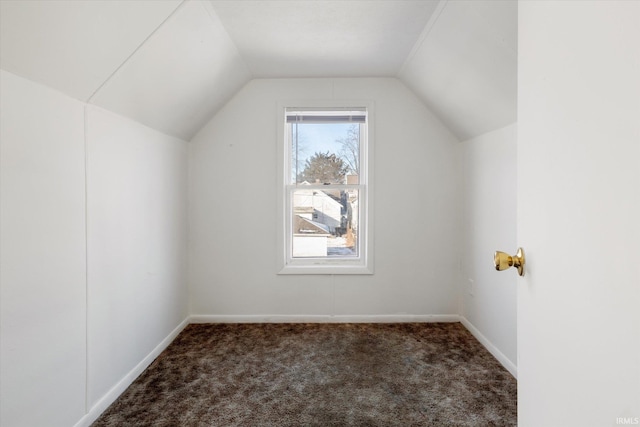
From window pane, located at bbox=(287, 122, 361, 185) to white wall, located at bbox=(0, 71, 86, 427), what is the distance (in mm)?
1942

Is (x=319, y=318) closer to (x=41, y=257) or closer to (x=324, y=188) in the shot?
(x=324, y=188)

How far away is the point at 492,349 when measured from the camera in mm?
2531

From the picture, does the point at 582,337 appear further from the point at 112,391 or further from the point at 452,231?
the point at 452,231

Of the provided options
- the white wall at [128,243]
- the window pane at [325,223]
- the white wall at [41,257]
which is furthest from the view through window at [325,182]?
the white wall at [41,257]

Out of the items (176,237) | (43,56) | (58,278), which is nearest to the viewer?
(43,56)

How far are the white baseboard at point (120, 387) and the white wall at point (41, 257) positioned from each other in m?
0.09

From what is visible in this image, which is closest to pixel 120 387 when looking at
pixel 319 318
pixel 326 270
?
pixel 319 318

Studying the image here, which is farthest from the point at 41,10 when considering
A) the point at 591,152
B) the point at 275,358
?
the point at 275,358

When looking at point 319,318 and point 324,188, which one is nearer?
point 319,318

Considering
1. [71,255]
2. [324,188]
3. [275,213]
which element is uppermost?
[324,188]

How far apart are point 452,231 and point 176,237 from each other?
8.34 feet

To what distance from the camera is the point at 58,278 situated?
5.11 feet

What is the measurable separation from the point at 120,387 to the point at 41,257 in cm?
103

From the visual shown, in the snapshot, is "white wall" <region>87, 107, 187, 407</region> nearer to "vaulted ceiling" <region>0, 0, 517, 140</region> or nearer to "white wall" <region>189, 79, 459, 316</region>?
"vaulted ceiling" <region>0, 0, 517, 140</region>
